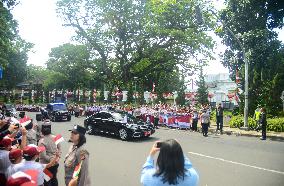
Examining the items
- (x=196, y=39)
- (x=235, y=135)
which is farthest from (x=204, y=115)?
(x=196, y=39)

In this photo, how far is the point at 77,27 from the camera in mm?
43531

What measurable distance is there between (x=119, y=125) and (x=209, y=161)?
7.75 m

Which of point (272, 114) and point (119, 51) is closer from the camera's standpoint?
point (272, 114)

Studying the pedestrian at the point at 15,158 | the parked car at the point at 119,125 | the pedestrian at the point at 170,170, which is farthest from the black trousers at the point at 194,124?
the pedestrian at the point at 170,170

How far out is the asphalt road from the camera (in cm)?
1008

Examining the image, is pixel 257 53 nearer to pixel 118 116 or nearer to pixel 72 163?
pixel 118 116

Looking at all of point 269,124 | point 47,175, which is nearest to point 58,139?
point 47,175

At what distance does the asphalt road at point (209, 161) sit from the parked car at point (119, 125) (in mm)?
513

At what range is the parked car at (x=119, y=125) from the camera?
62.1 ft

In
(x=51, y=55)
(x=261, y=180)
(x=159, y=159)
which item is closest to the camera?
(x=159, y=159)

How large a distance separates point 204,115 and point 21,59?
62065 millimetres

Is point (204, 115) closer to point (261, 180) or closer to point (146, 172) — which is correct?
point (261, 180)

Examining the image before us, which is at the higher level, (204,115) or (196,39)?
(196,39)

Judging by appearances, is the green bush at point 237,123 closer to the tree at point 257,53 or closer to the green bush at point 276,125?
the green bush at point 276,125
